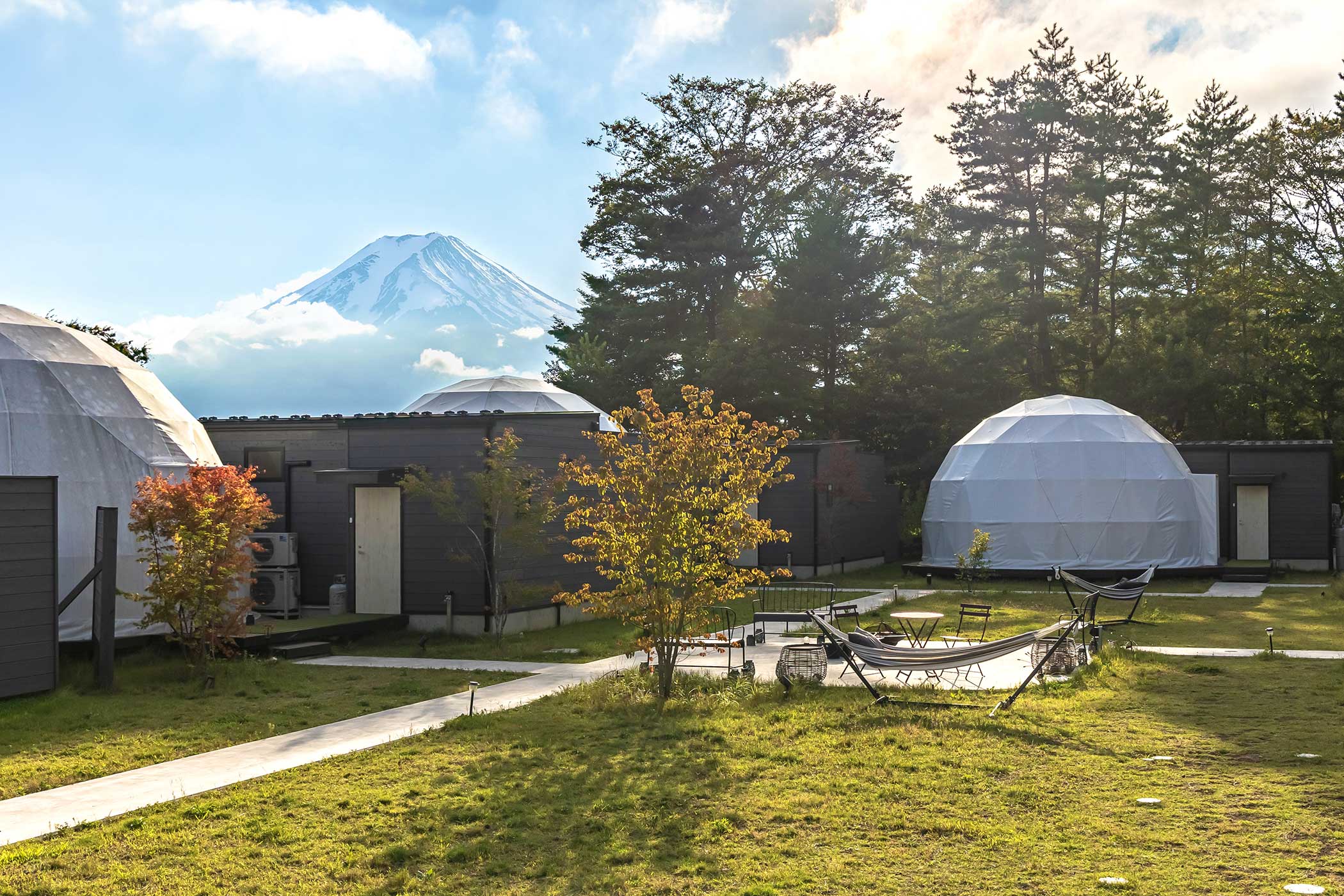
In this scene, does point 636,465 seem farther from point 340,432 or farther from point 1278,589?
point 1278,589

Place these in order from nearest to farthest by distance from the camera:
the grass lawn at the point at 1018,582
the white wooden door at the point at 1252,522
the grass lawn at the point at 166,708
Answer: the grass lawn at the point at 166,708
the grass lawn at the point at 1018,582
the white wooden door at the point at 1252,522

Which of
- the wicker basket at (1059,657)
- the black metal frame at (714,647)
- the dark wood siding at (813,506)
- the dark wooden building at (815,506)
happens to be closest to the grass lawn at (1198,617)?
the wicker basket at (1059,657)

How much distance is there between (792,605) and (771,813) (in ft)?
45.2

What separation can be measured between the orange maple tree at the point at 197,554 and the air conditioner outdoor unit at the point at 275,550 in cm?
515

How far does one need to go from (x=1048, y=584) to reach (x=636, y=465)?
16203mm

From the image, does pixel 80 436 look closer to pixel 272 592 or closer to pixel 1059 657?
pixel 272 592

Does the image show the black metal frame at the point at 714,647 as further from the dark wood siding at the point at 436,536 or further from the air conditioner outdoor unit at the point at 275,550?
the air conditioner outdoor unit at the point at 275,550

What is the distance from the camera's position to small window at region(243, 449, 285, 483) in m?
20.2

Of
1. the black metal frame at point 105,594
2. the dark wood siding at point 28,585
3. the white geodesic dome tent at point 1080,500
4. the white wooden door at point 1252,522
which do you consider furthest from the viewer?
the white wooden door at point 1252,522

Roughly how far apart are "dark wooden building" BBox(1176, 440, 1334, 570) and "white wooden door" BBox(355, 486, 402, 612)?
22.0m

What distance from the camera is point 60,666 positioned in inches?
513

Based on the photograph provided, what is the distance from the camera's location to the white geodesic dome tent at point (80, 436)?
14.0 metres

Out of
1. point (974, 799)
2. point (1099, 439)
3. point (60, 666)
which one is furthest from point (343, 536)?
point (1099, 439)

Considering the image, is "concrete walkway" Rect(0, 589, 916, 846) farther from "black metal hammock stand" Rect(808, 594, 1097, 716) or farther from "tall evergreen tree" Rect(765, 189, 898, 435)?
"tall evergreen tree" Rect(765, 189, 898, 435)
